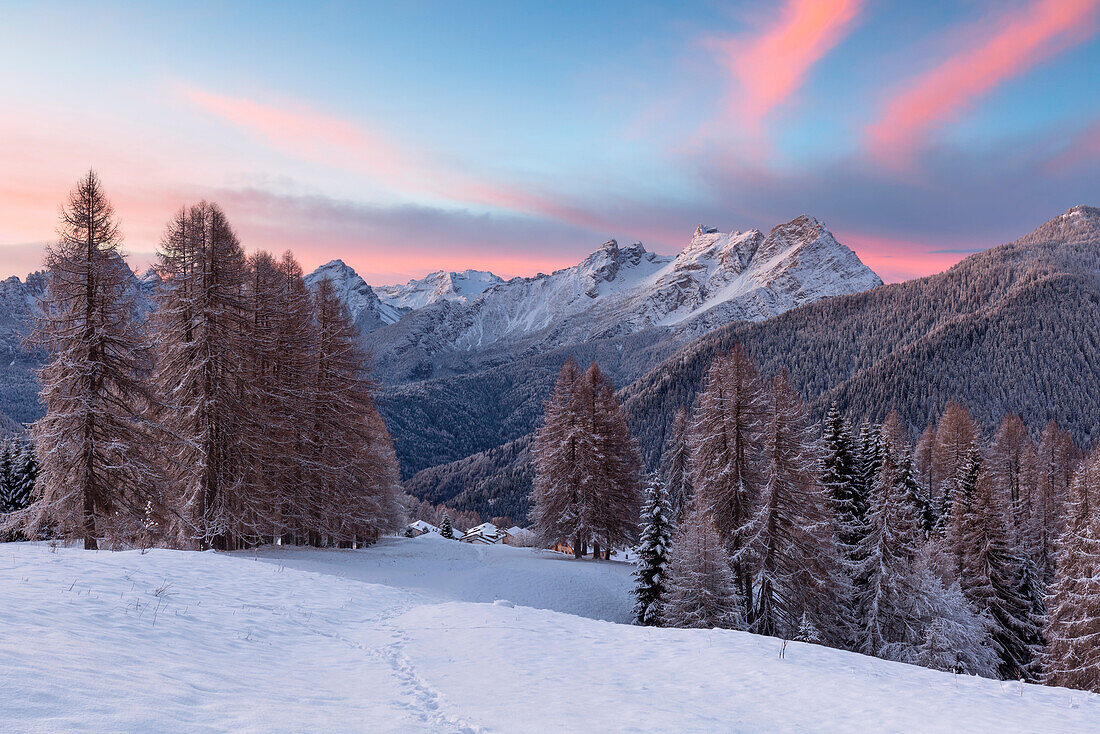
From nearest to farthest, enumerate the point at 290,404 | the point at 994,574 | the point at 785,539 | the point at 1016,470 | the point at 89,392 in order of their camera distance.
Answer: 1. the point at 89,392
2. the point at 785,539
3. the point at 290,404
4. the point at 994,574
5. the point at 1016,470

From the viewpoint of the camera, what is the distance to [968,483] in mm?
41688

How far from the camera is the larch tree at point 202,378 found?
2156cm

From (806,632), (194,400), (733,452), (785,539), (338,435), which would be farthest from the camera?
(338,435)

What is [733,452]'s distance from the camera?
26.0 meters

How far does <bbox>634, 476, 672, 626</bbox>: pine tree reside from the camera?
2695cm

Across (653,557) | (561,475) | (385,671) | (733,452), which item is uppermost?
(733,452)

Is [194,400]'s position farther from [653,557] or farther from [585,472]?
[585,472]

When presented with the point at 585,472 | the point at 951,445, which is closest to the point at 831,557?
the point at 585,472

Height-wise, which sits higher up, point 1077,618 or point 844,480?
point 844,480

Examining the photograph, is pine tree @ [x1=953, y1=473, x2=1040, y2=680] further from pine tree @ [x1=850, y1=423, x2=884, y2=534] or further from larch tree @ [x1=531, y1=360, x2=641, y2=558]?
larch tree @ [x1=531, y1=360, x2=641, y2=558]

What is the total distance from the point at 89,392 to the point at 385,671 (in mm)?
16811

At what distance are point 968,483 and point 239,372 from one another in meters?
47.8

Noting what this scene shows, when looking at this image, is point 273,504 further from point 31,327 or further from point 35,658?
point 35,658

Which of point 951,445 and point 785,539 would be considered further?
point 951,445
